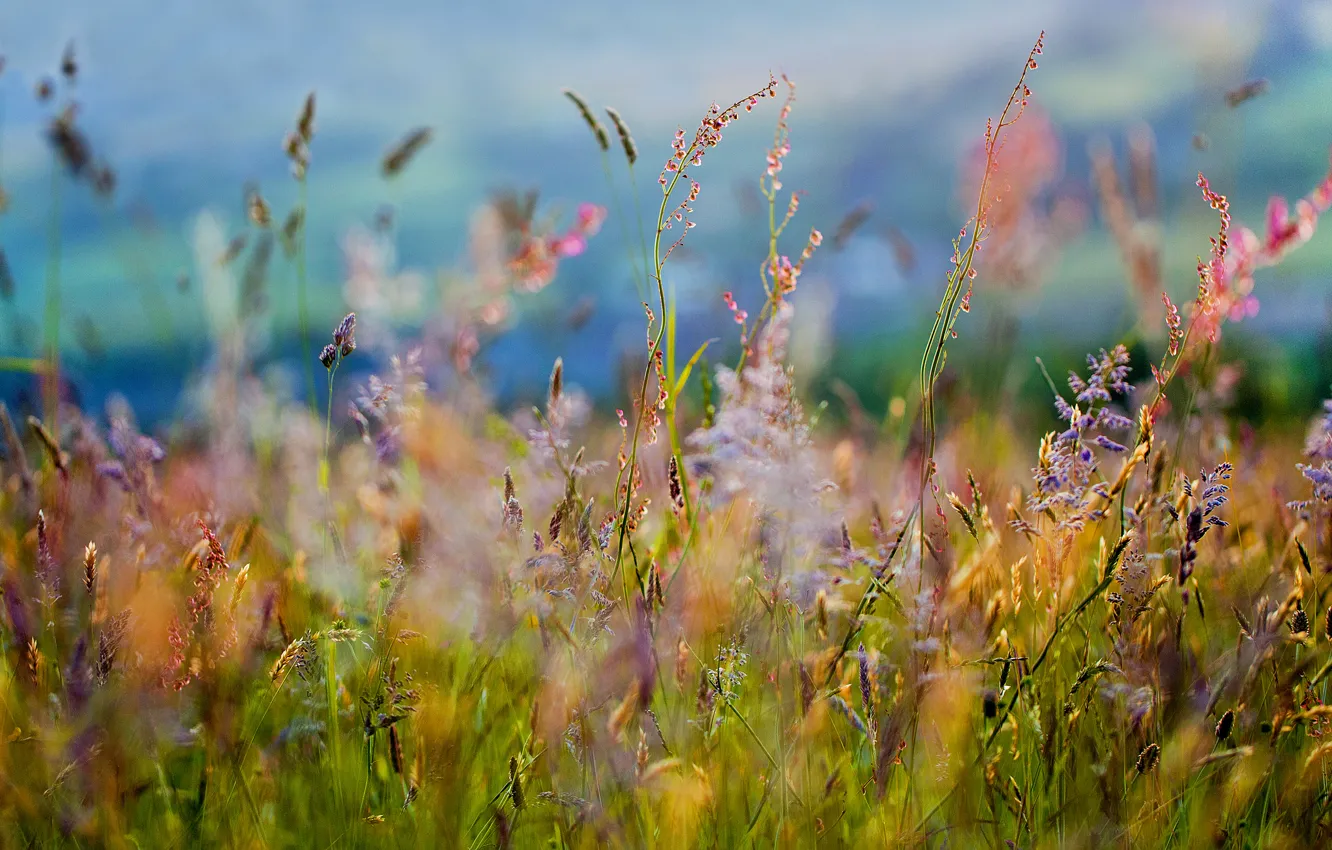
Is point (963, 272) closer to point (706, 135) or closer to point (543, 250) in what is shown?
point (706, 135)

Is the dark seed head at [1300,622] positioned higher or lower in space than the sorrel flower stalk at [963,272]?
lower

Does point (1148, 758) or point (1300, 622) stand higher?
point (1300, 622)

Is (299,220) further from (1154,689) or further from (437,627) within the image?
(1154,689)

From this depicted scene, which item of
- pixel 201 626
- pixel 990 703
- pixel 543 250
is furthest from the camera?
pixel 543 250

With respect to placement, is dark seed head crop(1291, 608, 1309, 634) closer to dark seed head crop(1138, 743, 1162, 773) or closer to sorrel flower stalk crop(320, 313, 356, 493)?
dark seed head crop(1138, 743, 1162, 773)

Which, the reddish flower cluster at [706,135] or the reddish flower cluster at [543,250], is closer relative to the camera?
the reddish flower cluster at [706,135]

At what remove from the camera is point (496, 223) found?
11.3 feet

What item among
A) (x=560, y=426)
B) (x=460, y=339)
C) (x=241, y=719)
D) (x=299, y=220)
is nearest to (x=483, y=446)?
(x=460, y=339)

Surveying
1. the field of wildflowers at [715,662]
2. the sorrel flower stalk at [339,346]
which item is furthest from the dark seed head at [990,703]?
the sorrel flower stalk at [339,346]

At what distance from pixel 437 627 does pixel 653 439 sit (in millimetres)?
874

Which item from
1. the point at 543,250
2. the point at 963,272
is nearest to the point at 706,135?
the point at 963,272

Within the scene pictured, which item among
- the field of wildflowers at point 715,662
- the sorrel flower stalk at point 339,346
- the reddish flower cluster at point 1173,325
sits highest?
the reddish flower cluster at point 1173,325

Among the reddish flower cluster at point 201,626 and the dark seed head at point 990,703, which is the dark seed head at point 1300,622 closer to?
the dark seed head at point 990,703

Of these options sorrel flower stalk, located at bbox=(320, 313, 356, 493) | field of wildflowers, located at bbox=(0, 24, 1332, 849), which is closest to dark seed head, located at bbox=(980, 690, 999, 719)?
field of wildflowers, located at bbox=(0, 24, 1332, 849)
